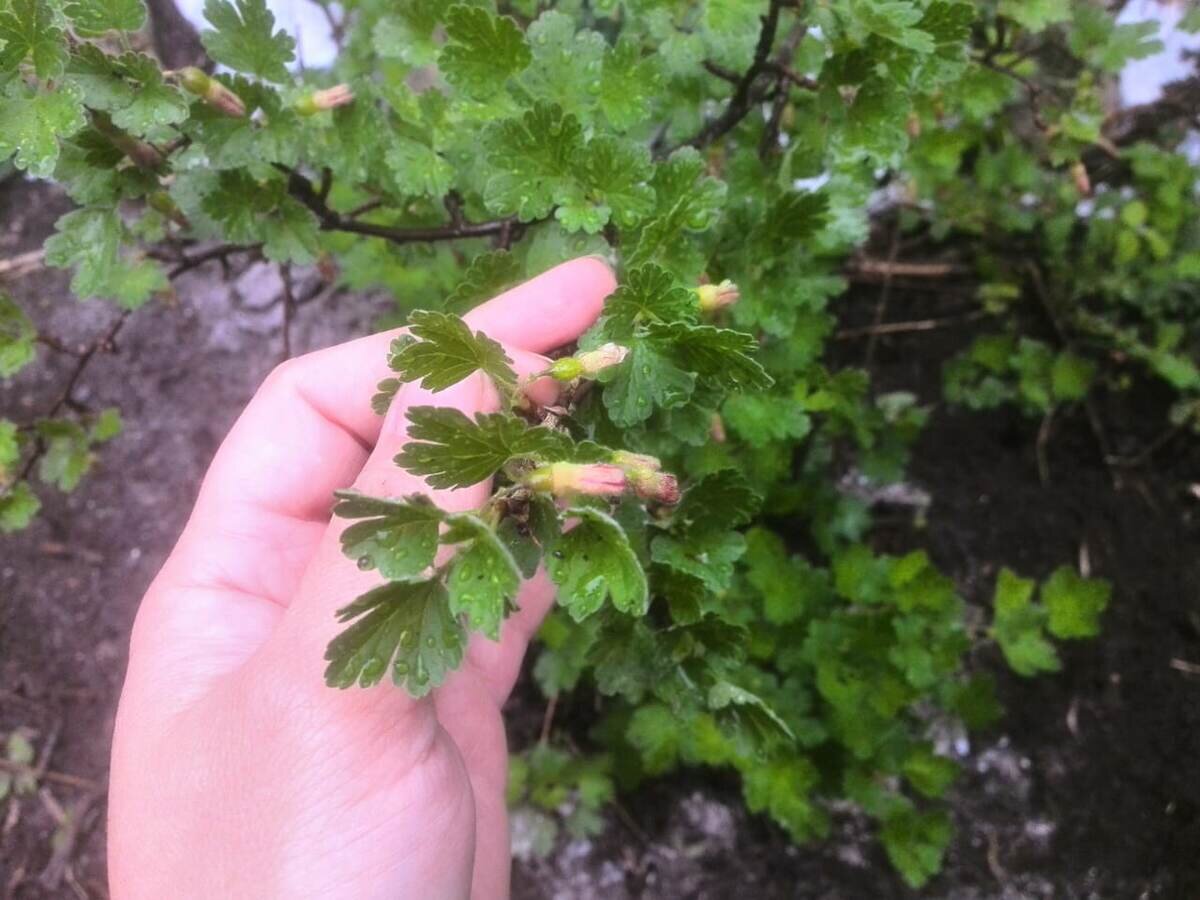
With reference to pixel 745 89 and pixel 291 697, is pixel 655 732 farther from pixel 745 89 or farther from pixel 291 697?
pixel 745 89

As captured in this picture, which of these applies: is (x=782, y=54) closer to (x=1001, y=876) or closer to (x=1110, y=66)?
(x=1110, y=66)

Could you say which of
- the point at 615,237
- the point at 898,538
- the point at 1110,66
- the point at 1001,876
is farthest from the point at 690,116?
the point at 1001,876

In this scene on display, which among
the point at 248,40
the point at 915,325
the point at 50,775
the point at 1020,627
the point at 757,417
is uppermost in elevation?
the point at 248,40

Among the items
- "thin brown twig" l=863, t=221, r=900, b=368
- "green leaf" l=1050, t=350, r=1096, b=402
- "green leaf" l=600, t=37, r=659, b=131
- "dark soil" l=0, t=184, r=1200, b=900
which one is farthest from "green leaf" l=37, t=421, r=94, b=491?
"green leaf" l=1050, t=350, r=1096, b=402

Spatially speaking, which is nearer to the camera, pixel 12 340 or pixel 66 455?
pixel 12 340

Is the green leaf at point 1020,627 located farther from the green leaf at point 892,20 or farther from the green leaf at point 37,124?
the green leaf at point 37,124

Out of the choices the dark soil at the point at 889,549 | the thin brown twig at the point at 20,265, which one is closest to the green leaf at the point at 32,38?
the dark soil at the point at 889,549

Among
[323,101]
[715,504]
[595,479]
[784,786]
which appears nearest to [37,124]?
[323,101]
